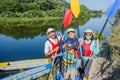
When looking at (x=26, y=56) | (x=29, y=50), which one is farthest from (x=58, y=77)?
(x=29, y=50)

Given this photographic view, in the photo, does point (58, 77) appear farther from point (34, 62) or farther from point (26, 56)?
point (26, 56)

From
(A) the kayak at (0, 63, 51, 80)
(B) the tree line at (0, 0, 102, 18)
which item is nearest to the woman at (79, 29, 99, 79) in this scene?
(A) the kayak at (0, 63, 51, 80)

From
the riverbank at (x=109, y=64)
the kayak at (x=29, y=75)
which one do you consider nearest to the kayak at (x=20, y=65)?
the kayak at (x=29, y=75)

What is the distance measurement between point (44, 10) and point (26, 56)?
41.7 meters

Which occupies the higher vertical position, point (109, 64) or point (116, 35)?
point (116, 35)

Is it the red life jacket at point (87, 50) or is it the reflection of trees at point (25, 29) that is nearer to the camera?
the red life jacket at point (87, 50)

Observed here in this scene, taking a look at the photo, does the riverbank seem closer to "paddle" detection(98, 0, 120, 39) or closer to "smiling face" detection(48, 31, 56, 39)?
"smiling face" detection(48, 31, 56, 39)

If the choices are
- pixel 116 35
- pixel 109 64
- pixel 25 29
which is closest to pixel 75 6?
pixel 109 64

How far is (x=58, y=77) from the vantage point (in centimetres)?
571

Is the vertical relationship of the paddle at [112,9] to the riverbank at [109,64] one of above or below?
above

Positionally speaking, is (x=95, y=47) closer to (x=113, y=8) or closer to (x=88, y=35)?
(x=88, y=35)

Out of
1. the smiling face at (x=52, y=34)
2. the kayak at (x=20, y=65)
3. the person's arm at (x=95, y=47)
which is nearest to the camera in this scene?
the person's arm at (x=95, y=47)

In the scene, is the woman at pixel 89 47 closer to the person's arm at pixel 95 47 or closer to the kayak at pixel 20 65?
the person's arm at pixel 95 47

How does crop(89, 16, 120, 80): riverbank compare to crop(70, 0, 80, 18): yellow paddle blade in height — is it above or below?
below
